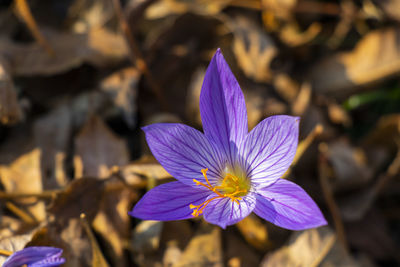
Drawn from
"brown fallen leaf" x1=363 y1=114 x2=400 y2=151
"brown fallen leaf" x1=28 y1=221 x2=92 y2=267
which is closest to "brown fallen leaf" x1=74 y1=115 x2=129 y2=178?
"brown fallen leaf" x1=28 y1=221 x2=92 y2=267

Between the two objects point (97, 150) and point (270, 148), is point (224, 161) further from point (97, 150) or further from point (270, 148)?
point (97, 150)

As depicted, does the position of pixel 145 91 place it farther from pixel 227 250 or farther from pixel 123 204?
pixel 227 250

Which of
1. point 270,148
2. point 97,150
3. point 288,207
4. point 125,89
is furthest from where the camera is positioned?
point 125,89

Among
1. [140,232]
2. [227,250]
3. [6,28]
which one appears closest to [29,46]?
[6,28]

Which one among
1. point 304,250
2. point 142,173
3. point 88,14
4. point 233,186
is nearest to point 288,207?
point 233,186

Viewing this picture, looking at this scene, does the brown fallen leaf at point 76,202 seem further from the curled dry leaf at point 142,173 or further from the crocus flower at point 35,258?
the crocus flower at point 35,258

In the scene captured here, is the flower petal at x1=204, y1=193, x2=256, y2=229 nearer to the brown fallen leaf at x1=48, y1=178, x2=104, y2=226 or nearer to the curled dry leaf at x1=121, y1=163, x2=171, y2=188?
the curled dry leaf at x1=121, y1=163, x2=171, y2=188
